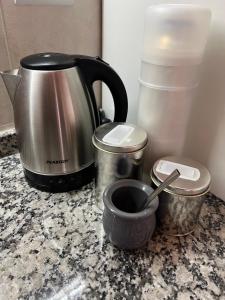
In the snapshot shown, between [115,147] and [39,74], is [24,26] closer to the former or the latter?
[39,74]

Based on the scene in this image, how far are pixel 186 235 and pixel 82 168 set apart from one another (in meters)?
0.24

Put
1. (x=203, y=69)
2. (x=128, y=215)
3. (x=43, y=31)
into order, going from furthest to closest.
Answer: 1. (x=43, y=31)
2. (x=203, y=69)
3. (x=128, y=215)

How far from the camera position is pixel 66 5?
571 millimetres

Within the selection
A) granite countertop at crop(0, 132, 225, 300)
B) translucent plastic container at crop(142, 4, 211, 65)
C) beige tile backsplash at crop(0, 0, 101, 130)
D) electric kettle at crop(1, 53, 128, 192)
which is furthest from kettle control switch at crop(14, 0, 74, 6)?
granite countertop at crop(0, 132, 225, 300)

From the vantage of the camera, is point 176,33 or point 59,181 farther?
point 59,181

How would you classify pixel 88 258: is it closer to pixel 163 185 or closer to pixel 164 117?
pixel 163 185

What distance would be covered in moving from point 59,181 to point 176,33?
1.13 feet

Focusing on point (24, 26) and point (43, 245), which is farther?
point (24, 26)

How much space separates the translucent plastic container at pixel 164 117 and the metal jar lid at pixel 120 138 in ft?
0.10

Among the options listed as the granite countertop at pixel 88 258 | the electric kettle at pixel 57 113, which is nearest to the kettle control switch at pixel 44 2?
the electric kettle at pixel 57 113

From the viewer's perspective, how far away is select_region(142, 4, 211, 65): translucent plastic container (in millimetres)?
352

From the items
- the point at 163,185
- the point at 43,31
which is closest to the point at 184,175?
the point at 163,185

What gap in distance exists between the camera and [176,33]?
36cm

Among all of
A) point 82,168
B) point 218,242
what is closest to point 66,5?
point 82,168
